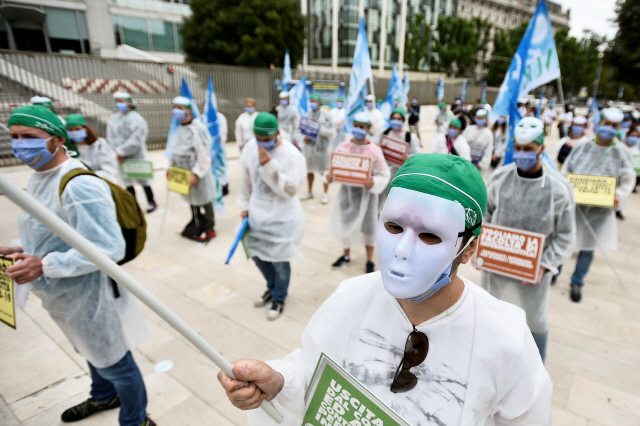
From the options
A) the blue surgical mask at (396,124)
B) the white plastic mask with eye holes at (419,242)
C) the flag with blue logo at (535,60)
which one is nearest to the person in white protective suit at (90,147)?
the blue surgical mask at (396,124)

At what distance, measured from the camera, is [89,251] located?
2.78ft

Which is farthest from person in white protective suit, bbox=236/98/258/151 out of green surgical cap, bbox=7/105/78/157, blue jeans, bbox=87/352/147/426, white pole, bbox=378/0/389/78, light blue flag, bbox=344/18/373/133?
white pole, bbox=378/0/389/78

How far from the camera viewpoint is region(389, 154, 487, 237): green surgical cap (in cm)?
113

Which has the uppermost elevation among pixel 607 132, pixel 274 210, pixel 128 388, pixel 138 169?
pixel 607 132

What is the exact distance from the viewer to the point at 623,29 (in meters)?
29.3

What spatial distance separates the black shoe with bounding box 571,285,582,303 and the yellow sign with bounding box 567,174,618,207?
3.51 feet

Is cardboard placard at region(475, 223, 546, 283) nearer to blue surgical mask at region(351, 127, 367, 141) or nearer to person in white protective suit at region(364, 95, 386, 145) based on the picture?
blue surgical mask at region(351, 127, 367, 141)

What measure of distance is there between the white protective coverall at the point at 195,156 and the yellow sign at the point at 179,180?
0.12 meters

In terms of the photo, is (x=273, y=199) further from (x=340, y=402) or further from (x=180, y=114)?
(x=340, y=402)

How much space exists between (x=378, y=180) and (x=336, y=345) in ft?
11.2

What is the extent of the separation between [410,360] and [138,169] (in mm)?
6316

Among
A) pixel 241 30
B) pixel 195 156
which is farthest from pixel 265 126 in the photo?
pixel 241 30

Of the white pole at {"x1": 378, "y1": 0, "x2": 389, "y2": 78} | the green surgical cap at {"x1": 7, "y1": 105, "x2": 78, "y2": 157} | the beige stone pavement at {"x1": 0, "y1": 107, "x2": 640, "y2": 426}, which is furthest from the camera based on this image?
the white pole at {"x1": 378, "y1": 0, "x2": 389, "y2": 78}

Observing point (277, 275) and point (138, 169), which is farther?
point (138, 169)
